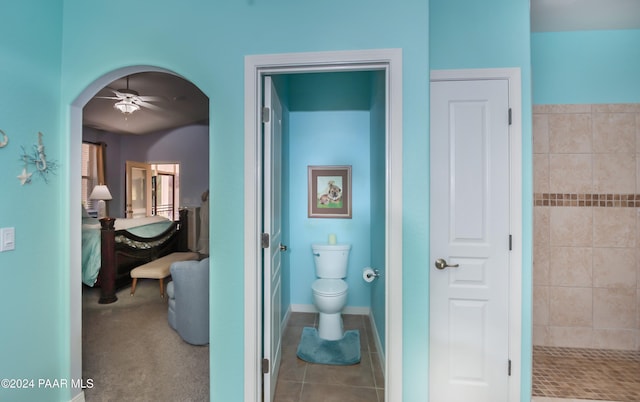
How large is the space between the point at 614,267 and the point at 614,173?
0.79 meters

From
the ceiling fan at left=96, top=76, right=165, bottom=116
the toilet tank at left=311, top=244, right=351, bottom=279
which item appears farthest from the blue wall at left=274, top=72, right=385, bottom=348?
the ceiling fan at left=96, top=76, right=165, bottom=116

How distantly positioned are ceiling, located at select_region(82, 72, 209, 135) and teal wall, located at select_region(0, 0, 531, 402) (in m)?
1.55

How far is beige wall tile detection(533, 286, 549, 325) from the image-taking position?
7.75ft

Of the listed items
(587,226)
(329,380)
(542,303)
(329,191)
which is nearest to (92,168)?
(329,191)

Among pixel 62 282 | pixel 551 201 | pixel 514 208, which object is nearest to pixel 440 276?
pixel 514 208

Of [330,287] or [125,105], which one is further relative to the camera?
[125,105]

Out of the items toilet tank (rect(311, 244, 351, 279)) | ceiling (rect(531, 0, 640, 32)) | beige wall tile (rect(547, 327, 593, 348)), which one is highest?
ceiling (rect(531, 0, 640, 32))

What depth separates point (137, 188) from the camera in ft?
22.0

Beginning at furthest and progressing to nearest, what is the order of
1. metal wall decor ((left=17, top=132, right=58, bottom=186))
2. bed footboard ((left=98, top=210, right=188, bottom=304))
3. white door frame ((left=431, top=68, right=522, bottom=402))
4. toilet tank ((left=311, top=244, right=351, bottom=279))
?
bed footboard ((left=98, top=210, right=188, bottom=304)) → toilet tank ((left=311, top=244, right=351, bottom=279)) → white door frame ((left=431, top=68, right=522, bottom=402)) → metal wall decor ((left=17, top=132, right=58, bottom=186))

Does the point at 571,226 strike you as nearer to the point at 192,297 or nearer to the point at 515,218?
the point at 515,218

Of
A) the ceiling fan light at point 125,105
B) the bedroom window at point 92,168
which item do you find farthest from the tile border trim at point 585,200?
the bedroom window at point 92,168

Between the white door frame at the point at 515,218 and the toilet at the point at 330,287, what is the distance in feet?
4.21

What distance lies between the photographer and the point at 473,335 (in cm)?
172

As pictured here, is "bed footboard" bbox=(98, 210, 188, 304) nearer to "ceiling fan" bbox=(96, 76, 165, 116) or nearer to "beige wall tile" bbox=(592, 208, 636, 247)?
"ceiling fan" bbox=(96, 76, 165, 116)
